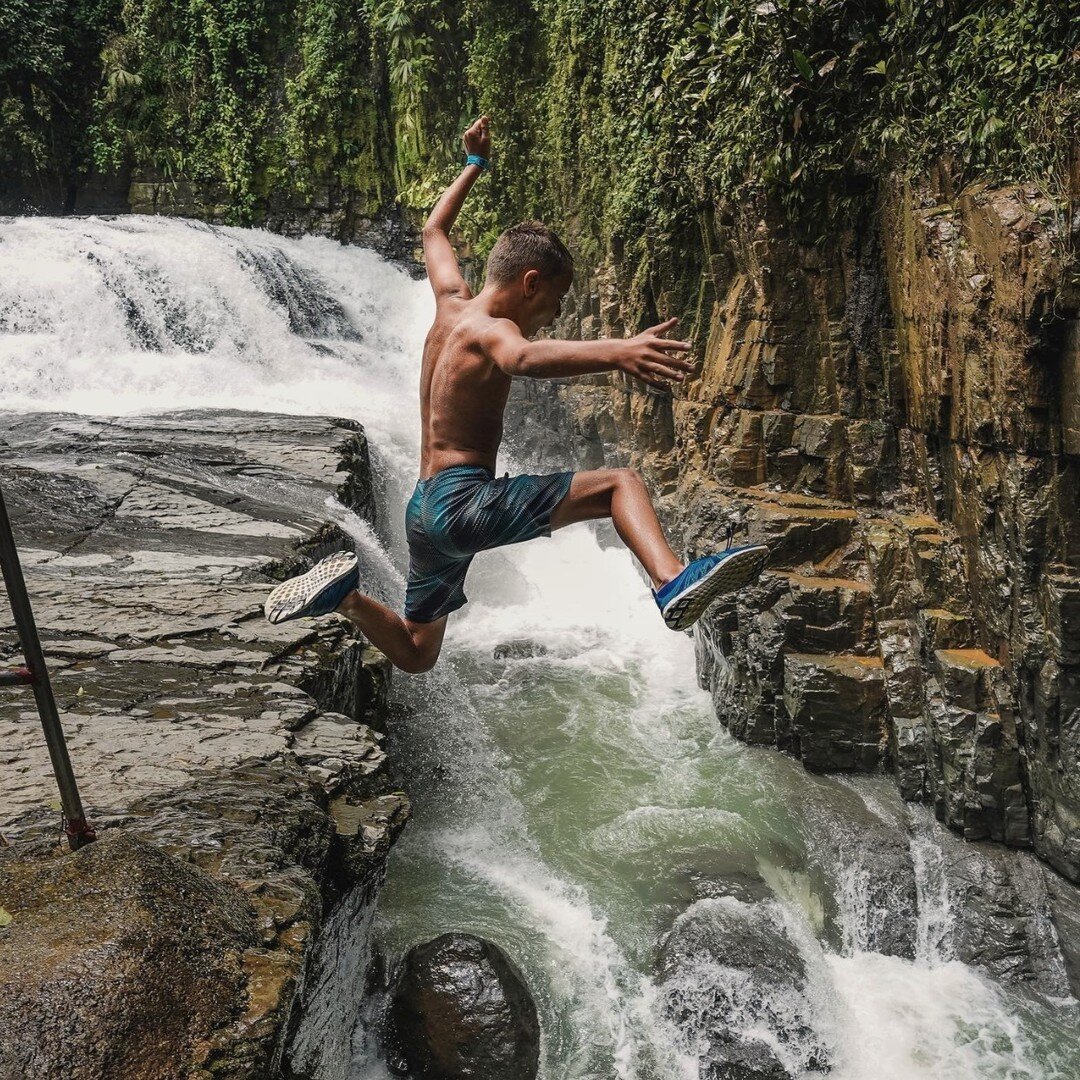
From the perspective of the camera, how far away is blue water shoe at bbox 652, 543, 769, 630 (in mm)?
2689

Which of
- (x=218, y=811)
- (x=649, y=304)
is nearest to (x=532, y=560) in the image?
(x=649, y=304)

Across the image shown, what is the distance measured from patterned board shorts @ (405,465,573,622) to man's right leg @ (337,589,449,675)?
6.8 inches

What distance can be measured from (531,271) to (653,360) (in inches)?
26.2

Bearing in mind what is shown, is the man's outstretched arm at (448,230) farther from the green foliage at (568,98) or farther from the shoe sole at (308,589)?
the green foliage at (568,98)

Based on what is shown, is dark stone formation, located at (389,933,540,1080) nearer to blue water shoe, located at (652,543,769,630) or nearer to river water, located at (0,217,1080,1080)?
river water, located at (0,217,1080,1080)

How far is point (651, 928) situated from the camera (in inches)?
190

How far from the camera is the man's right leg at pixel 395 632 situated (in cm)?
330

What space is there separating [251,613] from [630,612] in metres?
4.66

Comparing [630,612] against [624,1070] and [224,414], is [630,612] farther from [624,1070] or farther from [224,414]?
[624,1070]

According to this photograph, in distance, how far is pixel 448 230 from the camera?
3.57m

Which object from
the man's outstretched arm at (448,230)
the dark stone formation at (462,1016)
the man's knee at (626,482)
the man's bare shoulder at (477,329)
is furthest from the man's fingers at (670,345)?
the dark stone formation at (462,1016)

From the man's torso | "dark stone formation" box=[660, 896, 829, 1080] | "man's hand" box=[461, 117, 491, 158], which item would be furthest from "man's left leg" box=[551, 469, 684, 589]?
"dark stone formation" box=[660, 896, 829, 1080]

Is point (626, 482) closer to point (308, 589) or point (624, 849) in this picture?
point (308, 589)

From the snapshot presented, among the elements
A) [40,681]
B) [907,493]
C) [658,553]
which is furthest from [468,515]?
[907,493]
